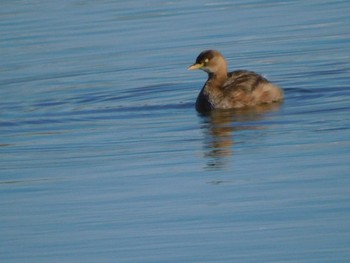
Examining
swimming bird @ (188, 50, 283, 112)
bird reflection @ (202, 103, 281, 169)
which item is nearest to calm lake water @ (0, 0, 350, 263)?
bird reflection @ (202, 103, 281, 169)

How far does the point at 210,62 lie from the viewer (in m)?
19.8

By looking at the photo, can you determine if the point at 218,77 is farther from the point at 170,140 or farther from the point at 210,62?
the point at 170,140

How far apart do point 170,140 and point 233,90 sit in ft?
10.9

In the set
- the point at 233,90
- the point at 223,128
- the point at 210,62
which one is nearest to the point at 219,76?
the point at 210,62

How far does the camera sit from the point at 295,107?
18.0m

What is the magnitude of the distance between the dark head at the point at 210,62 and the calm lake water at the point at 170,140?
20.5 inches

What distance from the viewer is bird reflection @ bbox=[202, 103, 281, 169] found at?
48.9ft

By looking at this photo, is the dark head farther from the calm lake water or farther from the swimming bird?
the calm lake water

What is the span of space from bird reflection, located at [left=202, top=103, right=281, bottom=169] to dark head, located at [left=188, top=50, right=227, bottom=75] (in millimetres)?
1055

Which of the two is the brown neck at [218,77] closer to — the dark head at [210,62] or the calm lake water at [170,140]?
the dark head at [210,62]

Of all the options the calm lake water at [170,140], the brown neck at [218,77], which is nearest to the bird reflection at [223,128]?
the calm lake water at [170,140]

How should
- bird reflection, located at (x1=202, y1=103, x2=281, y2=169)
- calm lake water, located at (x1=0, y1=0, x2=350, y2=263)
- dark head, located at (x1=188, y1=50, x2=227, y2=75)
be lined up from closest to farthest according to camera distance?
calm lake water, located at (x1=0, y1=0, x2=350, y2=263), bird reflection, located at (x1=202, y1=103, x2=281, y2=169), dark head, located at (x1=188, y1=50, x2=227, y2=75)

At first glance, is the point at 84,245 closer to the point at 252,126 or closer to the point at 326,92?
the point at 252,126

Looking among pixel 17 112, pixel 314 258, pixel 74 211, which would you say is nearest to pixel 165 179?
pixel 74 211
